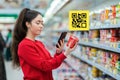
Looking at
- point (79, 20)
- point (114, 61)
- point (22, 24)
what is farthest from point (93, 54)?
point (22, 24)

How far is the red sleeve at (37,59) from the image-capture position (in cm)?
286

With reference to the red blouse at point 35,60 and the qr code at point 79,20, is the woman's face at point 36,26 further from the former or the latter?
the qr code at point 79,20

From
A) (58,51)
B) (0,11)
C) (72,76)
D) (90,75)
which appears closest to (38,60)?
(58,51)

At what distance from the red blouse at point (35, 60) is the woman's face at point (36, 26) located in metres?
0.10

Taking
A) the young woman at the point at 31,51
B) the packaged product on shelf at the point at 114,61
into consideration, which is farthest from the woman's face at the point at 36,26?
the packaged product on shelf at the point at 114,61

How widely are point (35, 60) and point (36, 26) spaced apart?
0.36 m

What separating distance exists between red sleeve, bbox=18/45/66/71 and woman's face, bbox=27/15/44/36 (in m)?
0.18

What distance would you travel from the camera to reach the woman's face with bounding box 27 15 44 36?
9.83ft

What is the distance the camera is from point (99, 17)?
15.0ft

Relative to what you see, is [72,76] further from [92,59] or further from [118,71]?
[118,71]

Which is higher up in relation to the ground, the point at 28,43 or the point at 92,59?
the point at 28,43

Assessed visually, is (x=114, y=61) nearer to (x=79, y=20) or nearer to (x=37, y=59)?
(x=79, y=20)

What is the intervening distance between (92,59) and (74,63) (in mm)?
1969

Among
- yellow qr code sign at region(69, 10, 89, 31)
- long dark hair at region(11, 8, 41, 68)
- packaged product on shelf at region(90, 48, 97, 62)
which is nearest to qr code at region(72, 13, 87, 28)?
yellow qr code sign at region(69, 10, 89, 31)
